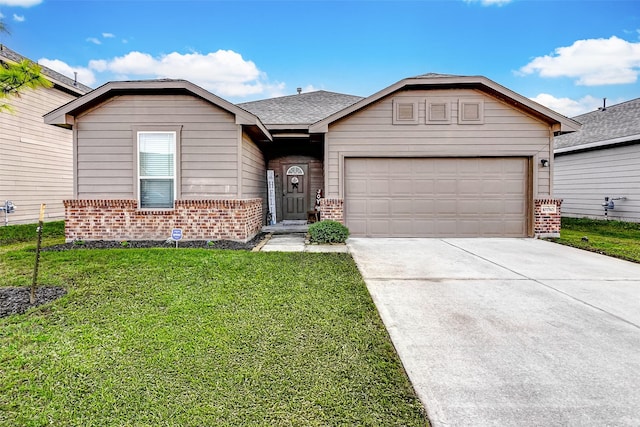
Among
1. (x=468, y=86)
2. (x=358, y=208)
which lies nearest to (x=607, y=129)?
(x=468, y=86)

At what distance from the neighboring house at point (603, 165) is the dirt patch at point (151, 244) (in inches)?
493

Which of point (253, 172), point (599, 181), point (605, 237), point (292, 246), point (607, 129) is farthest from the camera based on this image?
point (607, 129)

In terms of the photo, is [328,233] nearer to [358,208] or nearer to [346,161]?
[358,208]

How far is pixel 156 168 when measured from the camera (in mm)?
7984

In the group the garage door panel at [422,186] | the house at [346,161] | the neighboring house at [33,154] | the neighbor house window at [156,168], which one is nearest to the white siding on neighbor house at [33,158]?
the neighboring house at [33,154]

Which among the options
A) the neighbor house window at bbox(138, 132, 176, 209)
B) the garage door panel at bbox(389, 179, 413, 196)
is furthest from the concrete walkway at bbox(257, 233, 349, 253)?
the neighbor house window at bbox(138, 132, 176, 209)

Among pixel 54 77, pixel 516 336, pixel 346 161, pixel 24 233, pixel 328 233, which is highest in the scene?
pixel 54 77

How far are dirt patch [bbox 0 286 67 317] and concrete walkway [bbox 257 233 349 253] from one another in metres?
3.54

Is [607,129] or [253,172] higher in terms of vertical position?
[607,129]

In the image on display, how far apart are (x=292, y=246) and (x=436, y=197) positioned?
416cm

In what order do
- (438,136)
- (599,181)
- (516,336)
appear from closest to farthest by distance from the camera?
(516,336)
(438,136)
(599,181)

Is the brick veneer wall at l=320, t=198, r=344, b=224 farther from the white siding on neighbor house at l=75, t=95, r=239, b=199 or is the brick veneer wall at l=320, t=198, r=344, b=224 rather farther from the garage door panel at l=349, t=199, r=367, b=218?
the white siding on neighbor house at l=75, t=95, r=239, b=199

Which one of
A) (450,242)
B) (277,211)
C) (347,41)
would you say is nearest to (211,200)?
(277,211)

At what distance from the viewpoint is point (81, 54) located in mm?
17609
